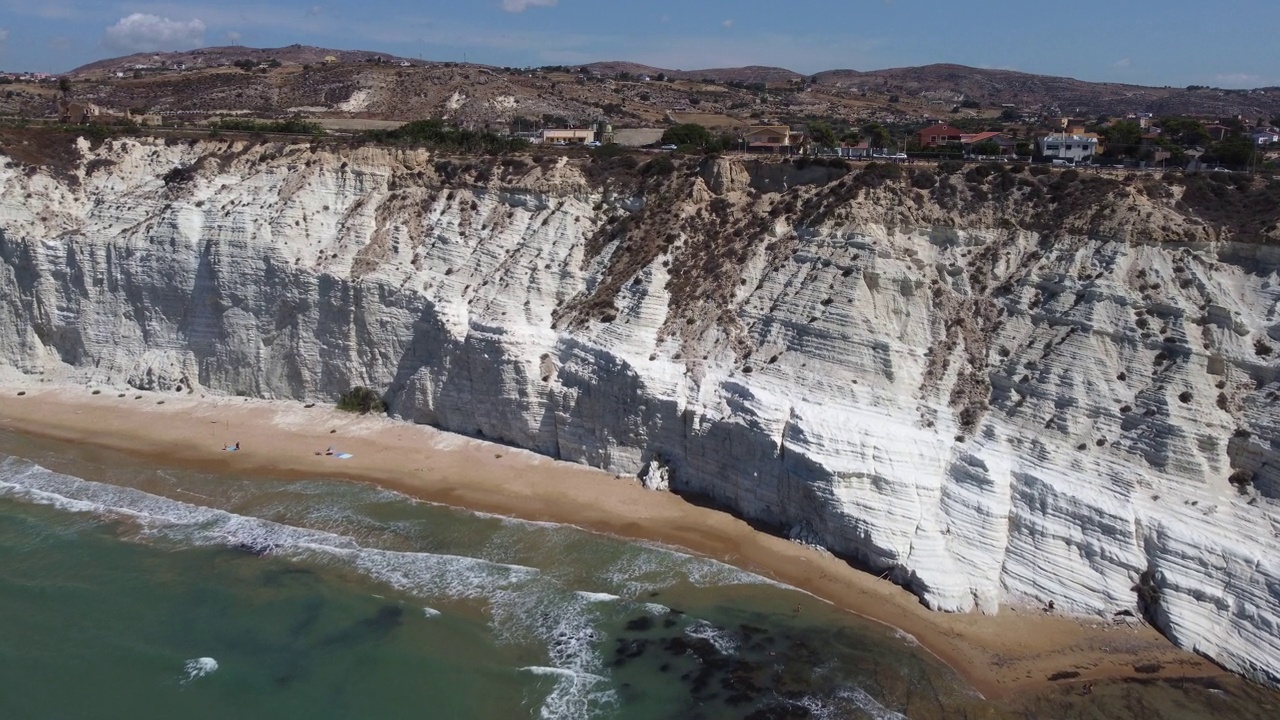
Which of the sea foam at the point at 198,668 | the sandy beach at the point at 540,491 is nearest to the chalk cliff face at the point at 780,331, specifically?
the sandy beach at the point at 540,491

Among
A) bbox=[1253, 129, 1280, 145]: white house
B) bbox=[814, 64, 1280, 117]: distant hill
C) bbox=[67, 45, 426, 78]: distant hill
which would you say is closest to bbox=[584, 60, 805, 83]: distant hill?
bbox=[814, 64, 1280, 117]: distant hill

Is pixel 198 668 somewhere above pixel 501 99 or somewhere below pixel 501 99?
below

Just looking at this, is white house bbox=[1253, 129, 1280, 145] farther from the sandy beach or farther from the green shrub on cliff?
the green shrub on cliff

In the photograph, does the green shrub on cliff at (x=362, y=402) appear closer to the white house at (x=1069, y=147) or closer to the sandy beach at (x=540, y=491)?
the sandy beach at (x=540, y=491)

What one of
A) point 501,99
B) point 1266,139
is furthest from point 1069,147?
point 501,99

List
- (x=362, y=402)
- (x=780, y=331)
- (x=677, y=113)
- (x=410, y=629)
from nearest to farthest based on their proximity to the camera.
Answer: (x=410, y=629), (x=780, y=331), (x=362, y=402), (x=677, y=113)

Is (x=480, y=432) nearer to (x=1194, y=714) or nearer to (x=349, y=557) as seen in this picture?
(x=349, y=557)

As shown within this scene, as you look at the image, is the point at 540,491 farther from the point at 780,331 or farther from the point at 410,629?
the point at 780,331
